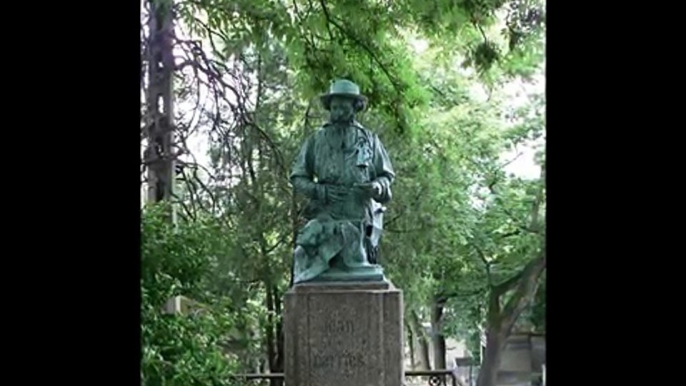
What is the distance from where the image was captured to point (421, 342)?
10.8 metres

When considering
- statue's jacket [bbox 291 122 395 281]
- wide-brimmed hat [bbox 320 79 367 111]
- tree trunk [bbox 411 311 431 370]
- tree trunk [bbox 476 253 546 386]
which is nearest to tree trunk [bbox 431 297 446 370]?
tree trunk [bbox 411 311 431 370]

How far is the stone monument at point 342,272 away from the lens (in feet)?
13.5

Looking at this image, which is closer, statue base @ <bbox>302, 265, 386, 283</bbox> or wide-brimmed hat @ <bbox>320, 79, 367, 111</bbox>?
wide-brimmed hat @ <bbox>320, 79, 367, 111</bbox>

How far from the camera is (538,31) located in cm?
263

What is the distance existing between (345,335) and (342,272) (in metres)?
0.30

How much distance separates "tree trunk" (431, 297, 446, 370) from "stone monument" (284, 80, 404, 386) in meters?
5.04

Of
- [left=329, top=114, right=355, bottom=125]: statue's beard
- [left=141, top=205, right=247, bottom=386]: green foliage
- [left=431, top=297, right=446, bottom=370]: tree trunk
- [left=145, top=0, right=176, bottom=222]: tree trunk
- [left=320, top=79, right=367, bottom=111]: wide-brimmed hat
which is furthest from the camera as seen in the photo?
[left=431, top=297, right=446, bottom=370]: tree trunk

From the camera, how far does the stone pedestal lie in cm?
412

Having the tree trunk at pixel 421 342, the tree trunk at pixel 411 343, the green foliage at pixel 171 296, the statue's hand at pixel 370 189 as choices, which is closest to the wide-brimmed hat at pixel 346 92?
the statue's hand at pixel 370 189

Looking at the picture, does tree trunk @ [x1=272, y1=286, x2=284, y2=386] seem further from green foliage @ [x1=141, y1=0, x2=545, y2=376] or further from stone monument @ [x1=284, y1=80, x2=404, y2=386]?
stone monument @ [x1=284, y1=80, x2=404, y2=386]

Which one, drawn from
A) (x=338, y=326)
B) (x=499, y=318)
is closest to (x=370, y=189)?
(x=338, y=326)
